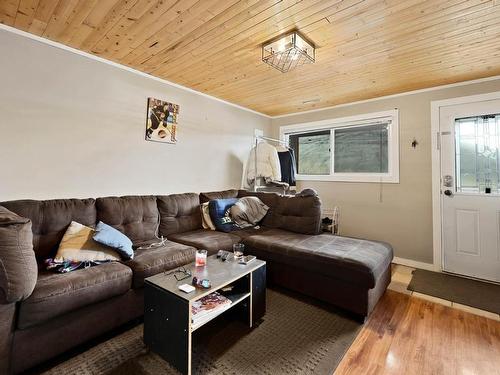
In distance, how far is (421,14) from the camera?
171 centimetres

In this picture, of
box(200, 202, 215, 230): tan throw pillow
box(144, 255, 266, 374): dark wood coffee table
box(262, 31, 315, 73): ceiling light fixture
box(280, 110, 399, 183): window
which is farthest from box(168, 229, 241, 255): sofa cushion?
box(280, 110, 399, 183): window

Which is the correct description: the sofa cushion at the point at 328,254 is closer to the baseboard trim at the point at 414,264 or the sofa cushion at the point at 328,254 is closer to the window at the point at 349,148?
the baseboard trim at the point at 414,264

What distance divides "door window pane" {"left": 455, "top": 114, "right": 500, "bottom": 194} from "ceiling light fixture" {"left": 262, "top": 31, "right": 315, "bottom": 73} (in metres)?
2.10

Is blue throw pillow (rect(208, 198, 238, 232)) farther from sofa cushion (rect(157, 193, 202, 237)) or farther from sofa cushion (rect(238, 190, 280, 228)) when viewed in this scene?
sofa cushion (rect(238, 190, 280, 228))

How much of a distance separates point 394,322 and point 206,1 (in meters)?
2.72

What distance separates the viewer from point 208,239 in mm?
2553

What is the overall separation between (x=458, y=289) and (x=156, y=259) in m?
2.96

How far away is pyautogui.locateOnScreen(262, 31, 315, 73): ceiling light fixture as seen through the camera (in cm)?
200

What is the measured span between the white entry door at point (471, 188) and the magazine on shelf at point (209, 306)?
2839 millimetres

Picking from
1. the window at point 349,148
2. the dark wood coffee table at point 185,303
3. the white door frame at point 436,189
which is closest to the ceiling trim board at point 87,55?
the window at point 349,148

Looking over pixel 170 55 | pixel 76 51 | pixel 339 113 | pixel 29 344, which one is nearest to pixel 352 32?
pixel 170 55

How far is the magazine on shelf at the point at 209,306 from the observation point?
1.48 metres

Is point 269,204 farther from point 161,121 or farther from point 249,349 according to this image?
point 249,349

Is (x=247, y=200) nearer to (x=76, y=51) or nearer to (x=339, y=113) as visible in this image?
(x=339, y=113)
